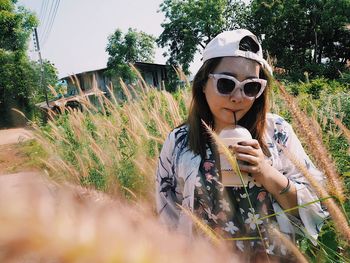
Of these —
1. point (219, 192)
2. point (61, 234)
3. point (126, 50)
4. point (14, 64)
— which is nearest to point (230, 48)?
point (219, 192)

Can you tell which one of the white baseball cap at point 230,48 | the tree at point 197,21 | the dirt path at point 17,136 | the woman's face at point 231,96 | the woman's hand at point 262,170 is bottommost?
the dirt path at point 17,136

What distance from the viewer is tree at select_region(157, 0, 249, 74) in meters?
43.7

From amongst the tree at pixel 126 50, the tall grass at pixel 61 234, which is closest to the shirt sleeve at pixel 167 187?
the tall grass at pixel 61 234

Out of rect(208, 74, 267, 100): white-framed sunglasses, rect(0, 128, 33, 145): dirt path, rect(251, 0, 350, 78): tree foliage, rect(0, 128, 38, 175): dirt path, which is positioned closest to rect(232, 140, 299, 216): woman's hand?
rect(208, 74, 267, 100): white-framed sunglasses

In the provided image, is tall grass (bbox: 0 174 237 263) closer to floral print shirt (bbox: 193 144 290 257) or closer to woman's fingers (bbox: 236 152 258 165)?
woman's fingers (bbox: 236 152 258 165)

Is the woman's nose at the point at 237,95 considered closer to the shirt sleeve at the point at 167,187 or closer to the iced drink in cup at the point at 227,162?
the iced drink in cup at the point at 227,162

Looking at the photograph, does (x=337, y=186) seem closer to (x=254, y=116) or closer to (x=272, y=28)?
(x=254, y=116)

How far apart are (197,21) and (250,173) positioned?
148ft

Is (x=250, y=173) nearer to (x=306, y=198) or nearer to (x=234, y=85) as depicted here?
(x=306, y=198)

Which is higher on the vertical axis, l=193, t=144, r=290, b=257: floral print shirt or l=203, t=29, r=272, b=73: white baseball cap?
l=203, t=29, r=272, b=73: white baseball cap

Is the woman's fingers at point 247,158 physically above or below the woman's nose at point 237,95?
below

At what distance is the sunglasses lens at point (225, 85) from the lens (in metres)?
1.74

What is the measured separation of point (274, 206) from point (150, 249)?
1.57 meters

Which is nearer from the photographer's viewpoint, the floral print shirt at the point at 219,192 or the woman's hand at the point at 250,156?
the woman's hand at the point at 250,156
